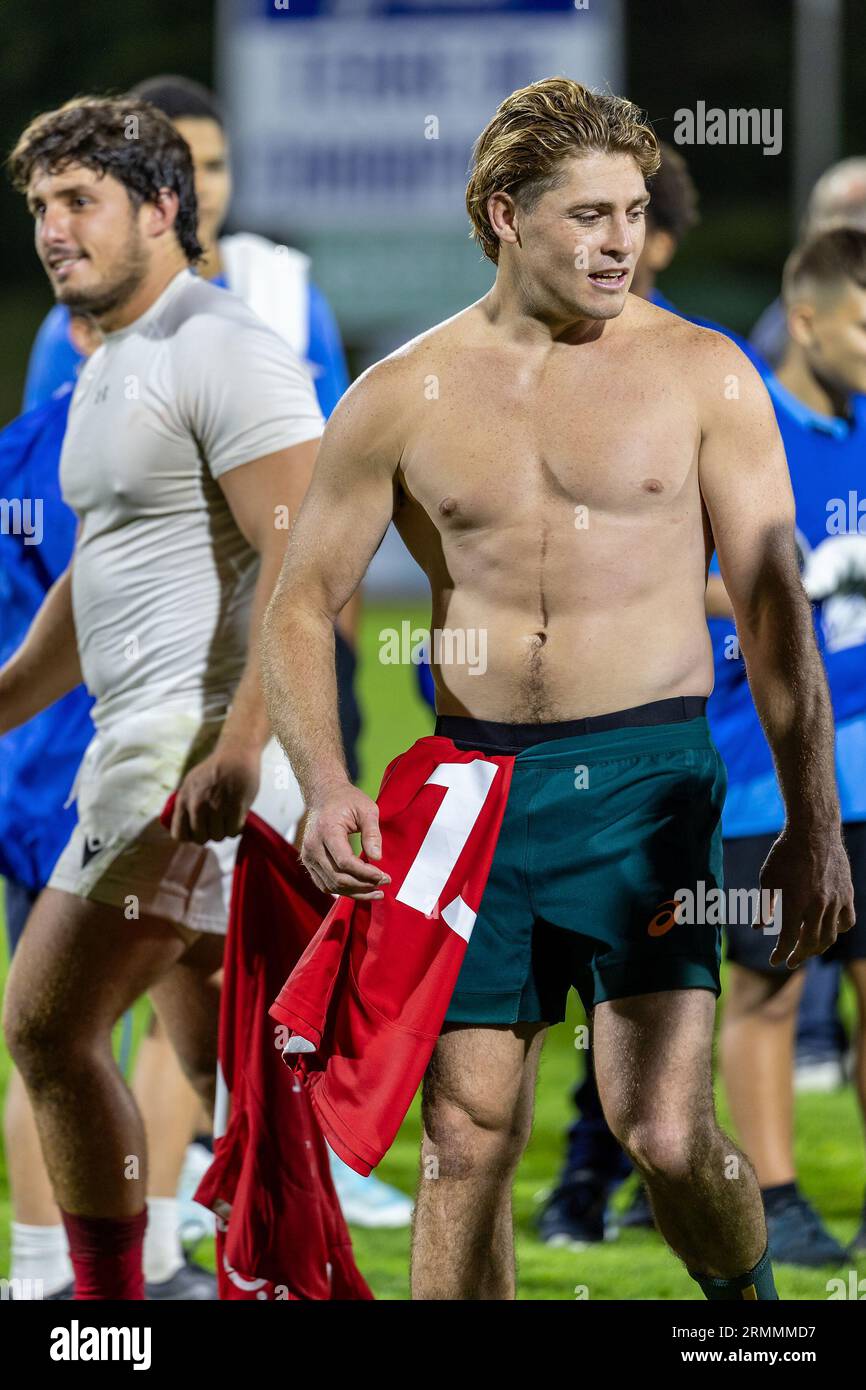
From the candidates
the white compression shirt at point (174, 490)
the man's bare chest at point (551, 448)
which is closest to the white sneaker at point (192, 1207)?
the white compression shirt at point (174, 490)

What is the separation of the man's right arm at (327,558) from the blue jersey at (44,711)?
152 cm

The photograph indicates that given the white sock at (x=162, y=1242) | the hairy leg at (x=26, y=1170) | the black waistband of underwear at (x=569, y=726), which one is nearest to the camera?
the black waistband of underwear at (x=569, y=726)

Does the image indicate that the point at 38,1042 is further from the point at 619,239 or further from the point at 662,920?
the point at 619,239

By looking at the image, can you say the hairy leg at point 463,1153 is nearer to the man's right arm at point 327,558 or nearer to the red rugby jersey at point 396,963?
the red rugby jersey at point 396,963

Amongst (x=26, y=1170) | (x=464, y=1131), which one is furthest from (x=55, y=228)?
(x=26, y=1170)

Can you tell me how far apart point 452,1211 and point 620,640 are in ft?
2.90

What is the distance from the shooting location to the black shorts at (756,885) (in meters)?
4.77

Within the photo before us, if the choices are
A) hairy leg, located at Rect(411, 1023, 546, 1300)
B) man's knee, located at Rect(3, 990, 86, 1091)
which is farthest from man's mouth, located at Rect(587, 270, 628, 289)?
man's knee, located at Rect(3, 990, 86, 1091)

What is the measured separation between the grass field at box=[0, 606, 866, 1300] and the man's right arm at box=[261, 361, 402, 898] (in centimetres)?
152

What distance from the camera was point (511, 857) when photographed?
3275 mm

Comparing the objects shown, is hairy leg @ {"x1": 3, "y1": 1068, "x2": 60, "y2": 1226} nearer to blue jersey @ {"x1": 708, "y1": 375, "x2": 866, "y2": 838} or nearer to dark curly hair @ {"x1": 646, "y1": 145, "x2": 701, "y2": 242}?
blue jersey @ {"x1": 708, "y1": 375, "x2": 866, "y2": 838}

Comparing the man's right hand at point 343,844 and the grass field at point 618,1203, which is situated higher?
the man's right hand at point 343,844

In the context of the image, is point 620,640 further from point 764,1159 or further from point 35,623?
point 764,1159
